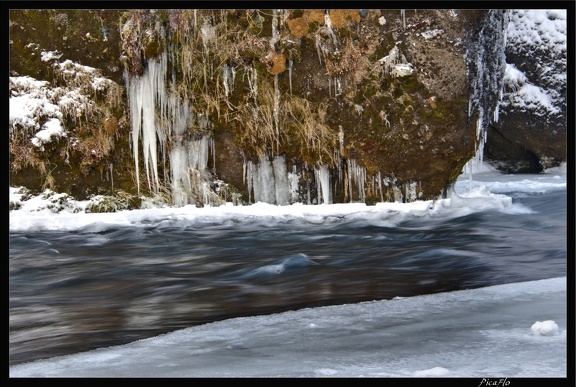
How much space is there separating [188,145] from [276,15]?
7.94 ft

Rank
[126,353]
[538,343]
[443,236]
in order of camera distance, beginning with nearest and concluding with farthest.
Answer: [538,343] < [126,353] < [443,236]

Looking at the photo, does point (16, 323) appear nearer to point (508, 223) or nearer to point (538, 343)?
point (538, 343)

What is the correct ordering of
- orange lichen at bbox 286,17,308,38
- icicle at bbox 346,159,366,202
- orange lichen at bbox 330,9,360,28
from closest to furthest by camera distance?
orange lichen at bbox 330,9,360,28, orange lichen at bbox 286,17,308,38, icicle at bbox 346,159,366,202

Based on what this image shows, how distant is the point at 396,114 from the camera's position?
32.2ft

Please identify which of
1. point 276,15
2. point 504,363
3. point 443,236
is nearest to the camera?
point 504,363

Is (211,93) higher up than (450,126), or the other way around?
(211,93)

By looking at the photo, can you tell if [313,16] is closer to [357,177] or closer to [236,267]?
[357,177]

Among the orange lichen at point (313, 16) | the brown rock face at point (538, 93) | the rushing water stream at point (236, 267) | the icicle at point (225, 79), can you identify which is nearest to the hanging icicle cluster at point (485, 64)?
the rushing water stream at point (236, 267)

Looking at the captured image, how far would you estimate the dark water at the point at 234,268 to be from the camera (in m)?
4.55

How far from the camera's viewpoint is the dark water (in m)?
4.55

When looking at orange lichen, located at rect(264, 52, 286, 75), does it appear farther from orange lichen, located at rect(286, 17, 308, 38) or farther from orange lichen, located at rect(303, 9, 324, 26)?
orange lichen, located at rect(303, 9, 324, 26)

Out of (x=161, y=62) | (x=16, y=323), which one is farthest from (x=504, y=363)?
A: (x=161, y=62)

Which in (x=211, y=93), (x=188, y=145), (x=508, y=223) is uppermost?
(x=211, y=93)
